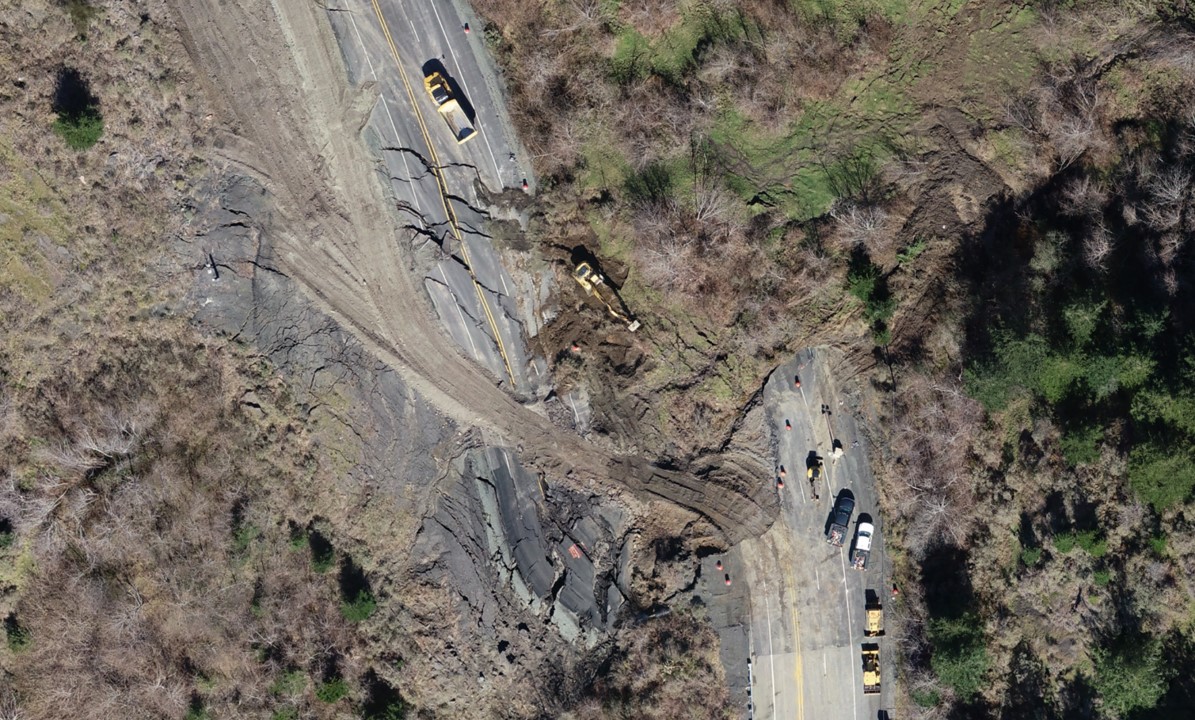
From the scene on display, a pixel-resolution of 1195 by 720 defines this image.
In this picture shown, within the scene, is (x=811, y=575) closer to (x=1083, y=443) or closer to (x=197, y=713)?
(x=1083, y=443)

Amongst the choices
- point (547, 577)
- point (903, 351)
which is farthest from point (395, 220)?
point (903, 351)

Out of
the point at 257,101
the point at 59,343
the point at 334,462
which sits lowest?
the point at 334,462

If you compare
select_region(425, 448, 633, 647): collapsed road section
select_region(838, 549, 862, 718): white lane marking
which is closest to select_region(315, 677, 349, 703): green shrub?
select_region(425, 448, 633, 647): collapsed road section

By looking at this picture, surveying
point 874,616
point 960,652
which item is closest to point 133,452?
point 874,616

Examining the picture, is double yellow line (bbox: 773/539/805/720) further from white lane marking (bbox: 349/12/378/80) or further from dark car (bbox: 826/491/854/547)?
white lane marking (bbox: 349/12/378/80)

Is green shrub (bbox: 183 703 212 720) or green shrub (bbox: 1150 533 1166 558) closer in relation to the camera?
green shrub (bbox: 1150 533 1166 558)

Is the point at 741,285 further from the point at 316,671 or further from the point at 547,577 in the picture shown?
the point at 316,671
